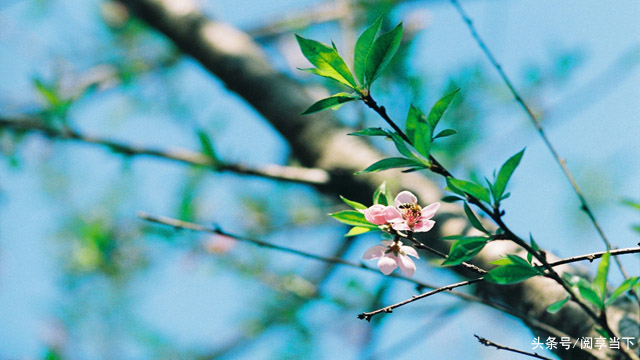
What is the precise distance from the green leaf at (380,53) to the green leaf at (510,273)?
188 mm

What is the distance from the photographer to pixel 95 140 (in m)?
0.90

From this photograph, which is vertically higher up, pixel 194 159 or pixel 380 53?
pixel 194 159

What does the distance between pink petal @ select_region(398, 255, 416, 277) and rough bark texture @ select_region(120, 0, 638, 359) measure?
9.4 inches

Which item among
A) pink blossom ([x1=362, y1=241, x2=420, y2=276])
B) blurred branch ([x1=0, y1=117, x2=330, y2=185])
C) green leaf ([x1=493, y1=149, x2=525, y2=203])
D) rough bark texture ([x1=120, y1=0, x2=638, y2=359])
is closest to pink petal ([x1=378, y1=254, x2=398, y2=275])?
pink blossom ([x1=362, y1=241, x2=420, y2=276])

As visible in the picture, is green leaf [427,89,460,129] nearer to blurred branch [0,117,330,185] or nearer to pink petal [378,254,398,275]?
pink petal [378,254,398,275]

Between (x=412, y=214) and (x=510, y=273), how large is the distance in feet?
0.32

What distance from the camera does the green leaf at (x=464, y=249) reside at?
1.24 ft

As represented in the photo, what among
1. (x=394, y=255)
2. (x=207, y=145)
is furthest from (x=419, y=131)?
(x=207, y=145)

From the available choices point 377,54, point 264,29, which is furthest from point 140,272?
point 377,54

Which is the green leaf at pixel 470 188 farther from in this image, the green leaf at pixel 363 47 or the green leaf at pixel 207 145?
the green leaf at pixel 207 145

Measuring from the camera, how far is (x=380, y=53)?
0.40m

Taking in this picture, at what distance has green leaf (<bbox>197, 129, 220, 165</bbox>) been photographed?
87 cm

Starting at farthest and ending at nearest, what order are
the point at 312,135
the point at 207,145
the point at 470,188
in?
the point at 312,135 < the point at 207,145 < the point at 470,188

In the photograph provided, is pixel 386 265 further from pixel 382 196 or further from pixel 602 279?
pixel 602 279
